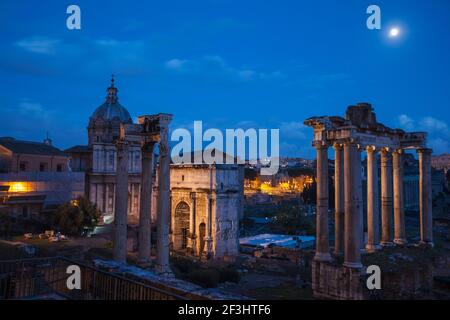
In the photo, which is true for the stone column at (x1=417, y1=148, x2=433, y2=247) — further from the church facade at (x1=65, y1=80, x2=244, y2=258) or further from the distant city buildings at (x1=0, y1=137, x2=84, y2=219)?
the distant city buildings at (x1=0, y1=137, x2=84, y2=219)

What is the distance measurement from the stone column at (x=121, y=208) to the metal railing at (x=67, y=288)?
3002 mm

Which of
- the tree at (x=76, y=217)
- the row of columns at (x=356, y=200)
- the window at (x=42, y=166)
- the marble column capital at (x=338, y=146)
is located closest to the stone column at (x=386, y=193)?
the row of columns at (x=356, y=200)

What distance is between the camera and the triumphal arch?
1711cm

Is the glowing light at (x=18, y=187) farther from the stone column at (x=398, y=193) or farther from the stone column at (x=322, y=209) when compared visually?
the stone column at (x=398, y=193)

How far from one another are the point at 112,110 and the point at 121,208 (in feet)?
132

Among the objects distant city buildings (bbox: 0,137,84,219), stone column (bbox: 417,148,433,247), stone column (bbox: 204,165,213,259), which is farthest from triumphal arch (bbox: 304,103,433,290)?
distant city buildings (bbox: 0,137,84,219)

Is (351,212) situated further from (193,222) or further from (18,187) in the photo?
(18,187)

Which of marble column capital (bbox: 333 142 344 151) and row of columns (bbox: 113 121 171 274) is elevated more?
marble column capital (bbox: 333 142 344 151)

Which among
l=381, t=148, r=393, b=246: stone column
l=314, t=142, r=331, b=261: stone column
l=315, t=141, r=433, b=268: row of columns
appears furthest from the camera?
l=381, t=148, r=393, b=246: stone column

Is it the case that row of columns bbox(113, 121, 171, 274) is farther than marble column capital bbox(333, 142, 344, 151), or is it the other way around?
marble column capital bbox(333, 142, 344, 151)

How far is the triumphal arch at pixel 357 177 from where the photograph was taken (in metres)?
17.1

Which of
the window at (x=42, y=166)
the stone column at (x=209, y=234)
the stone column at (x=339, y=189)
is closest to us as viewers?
the stone column at (x=339, y=189)

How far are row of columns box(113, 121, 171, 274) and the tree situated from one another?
18296 millimetres

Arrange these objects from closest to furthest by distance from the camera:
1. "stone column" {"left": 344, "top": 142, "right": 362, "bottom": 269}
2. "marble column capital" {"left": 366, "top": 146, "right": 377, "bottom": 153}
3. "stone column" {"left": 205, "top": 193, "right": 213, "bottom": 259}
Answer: "stone column" {"left": 344, "top": 142, "right": 362, "bottom": 269}, "marble column capital" {"left": 366, "top": 146, "right": 377, "bottom": 153}, "stone column" {"left": 205, "top": 193, "right": 213, "bottom": 259}
